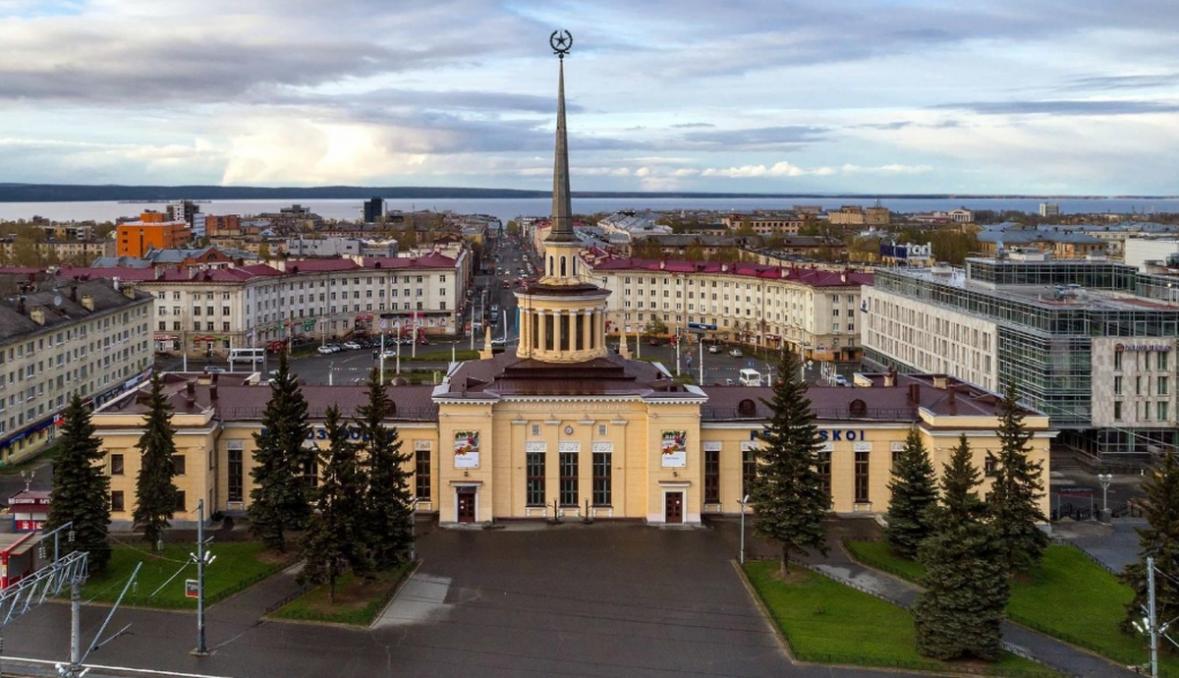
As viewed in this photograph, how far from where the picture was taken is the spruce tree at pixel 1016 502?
154ft

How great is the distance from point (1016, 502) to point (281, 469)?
30947mm

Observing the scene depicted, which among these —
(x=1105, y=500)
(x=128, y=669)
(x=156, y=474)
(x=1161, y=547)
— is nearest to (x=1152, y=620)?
(x=1161, y=547)

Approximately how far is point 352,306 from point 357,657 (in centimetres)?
10135

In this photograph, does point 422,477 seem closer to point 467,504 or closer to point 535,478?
point 467,504

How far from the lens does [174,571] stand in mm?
47531

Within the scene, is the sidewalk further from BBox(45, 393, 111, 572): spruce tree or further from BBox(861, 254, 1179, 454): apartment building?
BBox(45, 393, 111, 572): spruce tree

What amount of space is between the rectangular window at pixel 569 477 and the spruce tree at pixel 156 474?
17.9 metres

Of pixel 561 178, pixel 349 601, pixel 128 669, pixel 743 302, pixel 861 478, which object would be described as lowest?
pixel 128 669

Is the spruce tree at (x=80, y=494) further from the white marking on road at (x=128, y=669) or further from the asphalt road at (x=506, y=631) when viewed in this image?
the white marking on road at (x=128, y=669)

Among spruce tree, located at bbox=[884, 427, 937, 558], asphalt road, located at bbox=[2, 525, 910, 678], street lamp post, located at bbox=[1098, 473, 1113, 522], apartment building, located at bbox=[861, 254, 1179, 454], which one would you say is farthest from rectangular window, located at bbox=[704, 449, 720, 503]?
apartment building, located at bbox=[861, 254, 1179, 454]

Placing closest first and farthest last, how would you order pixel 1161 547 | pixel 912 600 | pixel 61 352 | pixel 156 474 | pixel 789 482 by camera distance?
pixel 1161 547
pixel 912 600
pixel 789 482
pixel 156 474
pixel 61 352

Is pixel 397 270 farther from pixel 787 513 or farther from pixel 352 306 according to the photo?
pixel 787 513

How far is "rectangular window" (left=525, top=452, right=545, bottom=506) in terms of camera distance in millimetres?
57375

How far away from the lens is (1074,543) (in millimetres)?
53812
